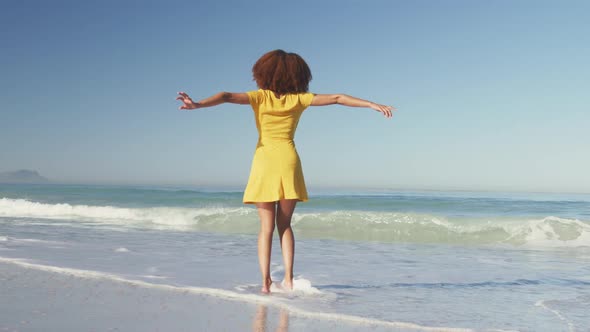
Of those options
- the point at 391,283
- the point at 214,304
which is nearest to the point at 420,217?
the point at 391,283

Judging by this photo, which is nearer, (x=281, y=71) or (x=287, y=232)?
(x=281, y=71)

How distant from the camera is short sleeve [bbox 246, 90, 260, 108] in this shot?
175 inches

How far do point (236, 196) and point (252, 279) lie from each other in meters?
21.2

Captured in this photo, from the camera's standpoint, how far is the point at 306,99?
14.8ft

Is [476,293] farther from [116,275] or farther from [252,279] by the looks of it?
[116,275]

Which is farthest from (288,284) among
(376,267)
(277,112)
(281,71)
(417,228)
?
(417,228)

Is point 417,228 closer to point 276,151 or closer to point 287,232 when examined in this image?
point 287,232

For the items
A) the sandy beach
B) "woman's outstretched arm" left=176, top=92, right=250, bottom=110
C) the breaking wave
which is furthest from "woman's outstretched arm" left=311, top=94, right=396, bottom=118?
the breaking wave

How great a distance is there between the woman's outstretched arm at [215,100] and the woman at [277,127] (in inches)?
0.4

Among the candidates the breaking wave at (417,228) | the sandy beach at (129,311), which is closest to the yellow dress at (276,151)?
the sandy beach at (129,311)

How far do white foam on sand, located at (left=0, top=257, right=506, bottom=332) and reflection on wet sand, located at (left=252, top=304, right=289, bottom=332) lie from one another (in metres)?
0.10

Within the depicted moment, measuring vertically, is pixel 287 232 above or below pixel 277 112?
below

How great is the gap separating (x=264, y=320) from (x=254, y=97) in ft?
5.84

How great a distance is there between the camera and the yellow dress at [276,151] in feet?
14.7
